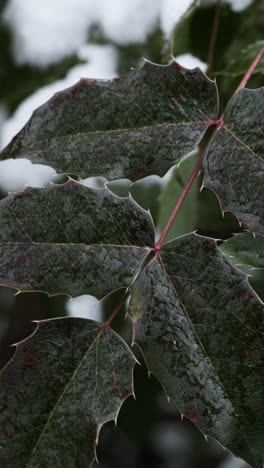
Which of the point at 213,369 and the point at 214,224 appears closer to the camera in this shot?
the point at 213,369

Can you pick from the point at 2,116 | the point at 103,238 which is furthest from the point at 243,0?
the point at 103,238

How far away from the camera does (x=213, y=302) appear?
564 mm

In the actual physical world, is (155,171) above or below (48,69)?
above


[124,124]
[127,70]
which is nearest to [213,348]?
[124,124]

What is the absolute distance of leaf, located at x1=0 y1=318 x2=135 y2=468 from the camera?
0.57 m

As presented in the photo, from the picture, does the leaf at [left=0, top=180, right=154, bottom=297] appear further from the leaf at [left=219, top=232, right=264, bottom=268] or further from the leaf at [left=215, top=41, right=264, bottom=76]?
the leaf at [left=215, top=41, right=264, bottom=76]

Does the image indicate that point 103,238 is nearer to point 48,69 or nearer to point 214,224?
point 214,224

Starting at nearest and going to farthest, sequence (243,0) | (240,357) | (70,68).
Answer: (240,357), (243,0), (70,68)

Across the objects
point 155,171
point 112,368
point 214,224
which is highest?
point 155,171

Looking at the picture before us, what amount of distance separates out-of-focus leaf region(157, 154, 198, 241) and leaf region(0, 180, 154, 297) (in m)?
0.24

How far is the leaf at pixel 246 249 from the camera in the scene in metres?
0.62

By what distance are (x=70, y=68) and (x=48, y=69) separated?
0.07 meters

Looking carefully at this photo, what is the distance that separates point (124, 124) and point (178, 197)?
0.81 feet

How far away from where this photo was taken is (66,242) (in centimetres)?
60
